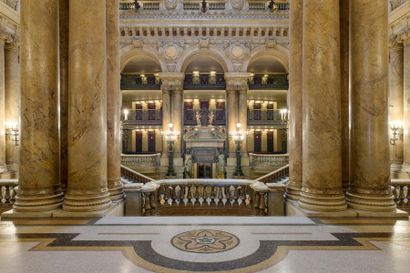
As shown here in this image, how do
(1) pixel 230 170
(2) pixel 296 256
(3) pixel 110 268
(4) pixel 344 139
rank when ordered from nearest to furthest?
Result: (3) pixel 110 268, (2) pixel 296 256, (4) pixel 344 139, (1) pixel 230 170

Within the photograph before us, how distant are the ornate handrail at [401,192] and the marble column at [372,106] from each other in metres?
1.93

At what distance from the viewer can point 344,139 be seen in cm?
494

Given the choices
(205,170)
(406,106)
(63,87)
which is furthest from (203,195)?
(205,170)

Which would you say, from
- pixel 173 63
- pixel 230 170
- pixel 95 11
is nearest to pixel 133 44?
pixel 173 63

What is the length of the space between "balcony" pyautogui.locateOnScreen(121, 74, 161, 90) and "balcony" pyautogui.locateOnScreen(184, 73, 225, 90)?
2967 millimetres

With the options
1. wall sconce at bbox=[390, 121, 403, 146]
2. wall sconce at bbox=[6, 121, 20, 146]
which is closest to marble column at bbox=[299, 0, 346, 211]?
wall sconce at bbox=[390, 121, 403, 146]

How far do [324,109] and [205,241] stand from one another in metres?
2.82

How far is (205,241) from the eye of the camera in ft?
11.4

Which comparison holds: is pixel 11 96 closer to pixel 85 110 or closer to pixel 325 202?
pixel 85 110

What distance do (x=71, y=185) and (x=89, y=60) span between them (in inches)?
81.5

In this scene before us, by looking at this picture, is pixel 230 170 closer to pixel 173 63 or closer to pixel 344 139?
pixel 173 63

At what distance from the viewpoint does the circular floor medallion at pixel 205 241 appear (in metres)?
3.28

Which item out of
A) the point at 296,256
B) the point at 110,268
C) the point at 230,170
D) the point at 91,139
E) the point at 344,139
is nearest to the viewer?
the point at 110,268

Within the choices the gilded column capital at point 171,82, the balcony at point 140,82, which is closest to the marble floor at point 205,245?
the gilded column capital at point 171,82
